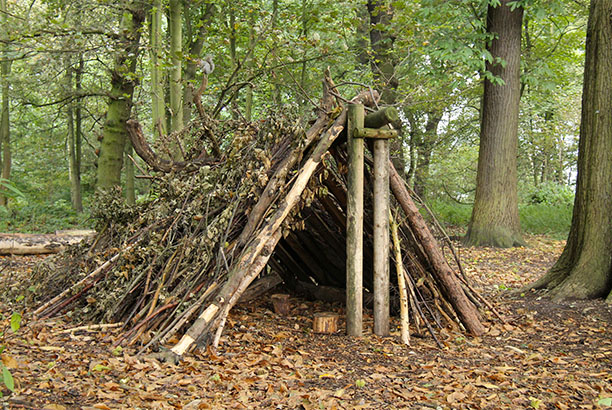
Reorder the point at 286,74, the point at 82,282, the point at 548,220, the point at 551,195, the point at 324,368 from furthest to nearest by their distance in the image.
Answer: the point at 551,195, the point at 548,220, the point at 286,74, the point at 82,282, the point at 324,368

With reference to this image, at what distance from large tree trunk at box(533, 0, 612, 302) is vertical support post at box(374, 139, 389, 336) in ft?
7.28

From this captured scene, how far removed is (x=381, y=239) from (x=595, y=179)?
261 centimetres

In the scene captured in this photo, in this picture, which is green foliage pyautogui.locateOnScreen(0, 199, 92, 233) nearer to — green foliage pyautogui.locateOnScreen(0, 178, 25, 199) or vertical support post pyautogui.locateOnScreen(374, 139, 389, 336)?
vertical support post pyautogui.locateOnScreen(374, 139, 389, 336)

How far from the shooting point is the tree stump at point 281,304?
17.6 ft

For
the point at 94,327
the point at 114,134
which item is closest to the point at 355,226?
the point at 94,327

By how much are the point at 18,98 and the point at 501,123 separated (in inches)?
420

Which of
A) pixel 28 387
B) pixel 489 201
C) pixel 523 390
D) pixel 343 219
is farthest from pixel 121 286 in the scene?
pixel 489 201

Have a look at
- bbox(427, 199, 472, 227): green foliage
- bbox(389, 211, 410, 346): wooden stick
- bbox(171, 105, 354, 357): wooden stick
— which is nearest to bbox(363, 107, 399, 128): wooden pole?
bbox(171, 105, 354, 357): wooden stick

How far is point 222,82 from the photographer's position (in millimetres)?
11477

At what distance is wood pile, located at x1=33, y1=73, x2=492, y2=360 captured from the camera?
4.14m

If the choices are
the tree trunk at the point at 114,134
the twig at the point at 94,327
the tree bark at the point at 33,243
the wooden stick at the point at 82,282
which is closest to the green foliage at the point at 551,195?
the tree trunk at the point at 114,134

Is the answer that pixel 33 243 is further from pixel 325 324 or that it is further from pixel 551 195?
pixel 551 195

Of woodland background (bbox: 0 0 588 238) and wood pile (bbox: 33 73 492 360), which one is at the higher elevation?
woodland background (bbox: 0 0 588 238)

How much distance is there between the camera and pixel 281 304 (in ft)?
17.7
